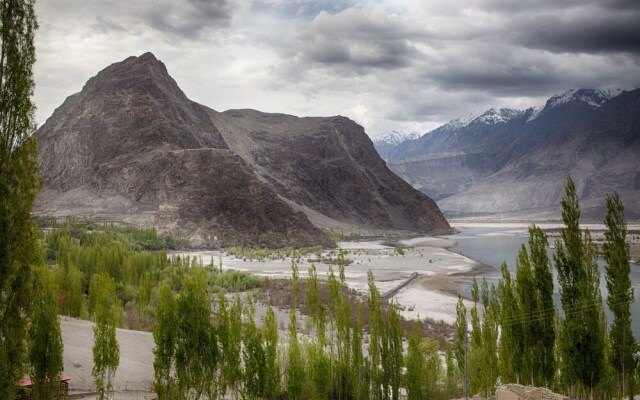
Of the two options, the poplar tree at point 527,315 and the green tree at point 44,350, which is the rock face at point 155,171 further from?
the poplar tree at point 527,315

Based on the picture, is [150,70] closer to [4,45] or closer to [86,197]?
[86,197]

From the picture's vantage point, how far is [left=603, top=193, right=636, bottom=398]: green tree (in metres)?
25.5

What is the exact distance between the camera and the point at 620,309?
2533 cm

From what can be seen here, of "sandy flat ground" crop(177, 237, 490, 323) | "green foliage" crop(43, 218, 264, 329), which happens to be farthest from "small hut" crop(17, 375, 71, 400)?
"sandy flat ground" crop(177, 237, 490, 323)

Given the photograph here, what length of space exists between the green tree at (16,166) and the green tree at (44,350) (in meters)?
5.87

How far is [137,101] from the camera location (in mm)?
172750

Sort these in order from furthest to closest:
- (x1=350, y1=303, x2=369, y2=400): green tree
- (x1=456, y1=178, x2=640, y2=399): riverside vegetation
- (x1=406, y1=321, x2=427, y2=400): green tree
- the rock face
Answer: the rock face, (x1=350, y1=303, x2=369, y2=400): green tree, (x1=406, y1=321, x2=427, y2=400): green tree, (x1=456, y1=178, x2=640, y2=399): riverside vegetation

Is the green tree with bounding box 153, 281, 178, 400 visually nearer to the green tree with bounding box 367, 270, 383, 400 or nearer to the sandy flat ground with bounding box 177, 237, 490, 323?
the green tree with bounding box 367, 270, 383, 400

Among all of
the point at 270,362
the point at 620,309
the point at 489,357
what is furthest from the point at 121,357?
the point at 620,309

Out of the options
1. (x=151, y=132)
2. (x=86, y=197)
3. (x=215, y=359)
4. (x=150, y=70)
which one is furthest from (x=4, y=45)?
(x=150, y=70)

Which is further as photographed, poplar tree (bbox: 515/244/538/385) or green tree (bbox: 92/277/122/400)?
poplar tree (bbox: 515/244/538/385)

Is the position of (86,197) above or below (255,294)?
above

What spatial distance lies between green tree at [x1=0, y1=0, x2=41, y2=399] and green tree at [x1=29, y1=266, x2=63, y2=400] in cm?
587

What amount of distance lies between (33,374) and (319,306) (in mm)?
13885
